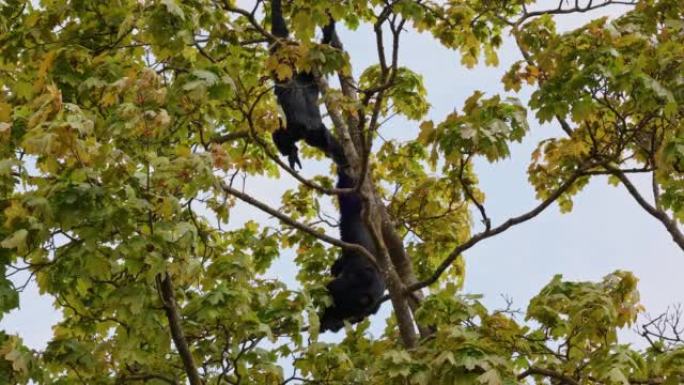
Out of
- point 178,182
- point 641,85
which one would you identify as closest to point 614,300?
point 641,85

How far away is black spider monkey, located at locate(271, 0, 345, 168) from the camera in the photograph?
8.22 metres

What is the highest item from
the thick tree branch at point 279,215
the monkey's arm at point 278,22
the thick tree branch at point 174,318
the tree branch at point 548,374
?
the monkey's arm at point 278,22

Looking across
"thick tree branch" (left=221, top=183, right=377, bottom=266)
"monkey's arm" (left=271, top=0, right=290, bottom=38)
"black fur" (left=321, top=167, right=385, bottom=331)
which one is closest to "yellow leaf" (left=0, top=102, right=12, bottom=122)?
"thick tree branch" (left=221, top=183, right=377, bottom=266)

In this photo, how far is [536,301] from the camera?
684 centimetres

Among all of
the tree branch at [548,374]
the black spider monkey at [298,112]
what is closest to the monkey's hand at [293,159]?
the black spider monkey at [298,112]

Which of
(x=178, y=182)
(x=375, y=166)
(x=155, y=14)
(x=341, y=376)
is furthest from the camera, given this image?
(x=375, y=166)

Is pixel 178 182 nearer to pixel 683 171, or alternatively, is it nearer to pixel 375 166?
pixel 683 171

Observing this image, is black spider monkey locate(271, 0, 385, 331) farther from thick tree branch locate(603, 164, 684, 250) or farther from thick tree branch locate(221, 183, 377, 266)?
thick tree branch locate(603, 164, 684, 250)

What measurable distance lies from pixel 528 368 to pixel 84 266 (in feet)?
11.1

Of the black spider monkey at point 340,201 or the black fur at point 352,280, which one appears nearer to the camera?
the black spider monkey at point 340,201

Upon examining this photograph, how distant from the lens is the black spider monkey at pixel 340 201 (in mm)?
A: 8242

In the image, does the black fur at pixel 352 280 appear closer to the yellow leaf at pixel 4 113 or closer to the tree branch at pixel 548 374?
the tree branch at pixel 548 374

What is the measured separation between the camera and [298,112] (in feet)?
27.1

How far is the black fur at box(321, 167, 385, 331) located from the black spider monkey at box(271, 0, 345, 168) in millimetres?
665
